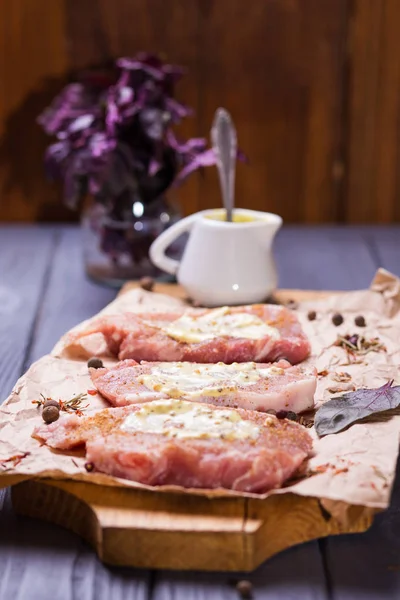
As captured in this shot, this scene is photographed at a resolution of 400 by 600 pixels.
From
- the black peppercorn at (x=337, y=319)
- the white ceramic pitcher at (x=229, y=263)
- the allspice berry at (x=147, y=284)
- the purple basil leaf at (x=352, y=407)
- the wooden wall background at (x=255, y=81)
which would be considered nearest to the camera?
the purple basil leaf at (x=352, y=407)

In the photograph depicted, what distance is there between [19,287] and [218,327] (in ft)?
2.54

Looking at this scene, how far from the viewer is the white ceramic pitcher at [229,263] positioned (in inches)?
78.4

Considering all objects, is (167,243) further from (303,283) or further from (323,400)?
(323,400)

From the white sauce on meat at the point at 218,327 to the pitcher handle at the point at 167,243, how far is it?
12.3 inches

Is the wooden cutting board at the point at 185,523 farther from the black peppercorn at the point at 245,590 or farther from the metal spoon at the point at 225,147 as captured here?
the metal spoon at the point at 225,147

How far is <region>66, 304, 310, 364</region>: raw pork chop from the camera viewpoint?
5.44ft

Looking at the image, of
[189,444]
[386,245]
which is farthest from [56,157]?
[189,444]

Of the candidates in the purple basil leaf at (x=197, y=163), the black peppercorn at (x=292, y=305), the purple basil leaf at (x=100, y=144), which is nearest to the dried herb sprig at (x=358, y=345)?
the black peppercorn at (x=292, y=305)

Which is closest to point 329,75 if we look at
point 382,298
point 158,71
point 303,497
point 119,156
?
point 158,71

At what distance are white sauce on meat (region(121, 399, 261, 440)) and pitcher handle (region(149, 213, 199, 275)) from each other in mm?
785

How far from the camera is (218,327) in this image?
5.68ft

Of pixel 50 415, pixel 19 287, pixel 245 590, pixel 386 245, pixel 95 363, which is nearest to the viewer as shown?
pixel 245 590

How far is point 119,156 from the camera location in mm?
2213

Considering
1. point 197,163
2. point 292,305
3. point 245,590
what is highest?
point 197,163
